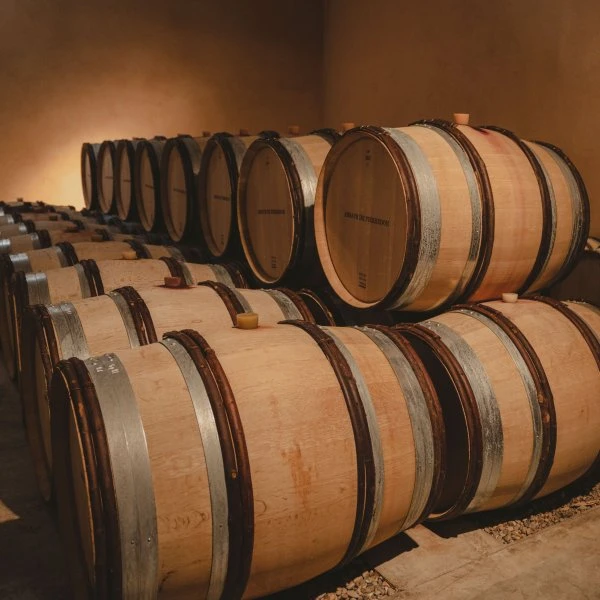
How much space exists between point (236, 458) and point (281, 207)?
197cm

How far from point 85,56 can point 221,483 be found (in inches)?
272

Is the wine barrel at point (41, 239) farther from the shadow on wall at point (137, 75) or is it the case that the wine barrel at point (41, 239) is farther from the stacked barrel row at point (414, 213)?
the shadow on wall at point (137, 75)

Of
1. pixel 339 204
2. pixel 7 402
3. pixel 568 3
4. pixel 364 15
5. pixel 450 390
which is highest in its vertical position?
pixel 364 15

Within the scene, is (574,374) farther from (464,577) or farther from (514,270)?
→ (464,577)

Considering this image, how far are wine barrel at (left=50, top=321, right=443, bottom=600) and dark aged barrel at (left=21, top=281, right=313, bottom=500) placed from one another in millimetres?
421

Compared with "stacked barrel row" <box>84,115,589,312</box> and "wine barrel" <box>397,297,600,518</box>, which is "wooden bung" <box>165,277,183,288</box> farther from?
"wine barrel" <box>397,297,600,518</box>

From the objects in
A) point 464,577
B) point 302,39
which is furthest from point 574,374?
point 302,39

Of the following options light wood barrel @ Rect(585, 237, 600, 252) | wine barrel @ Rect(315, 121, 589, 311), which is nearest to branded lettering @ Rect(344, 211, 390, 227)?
wine barrel @ Rect(315, 121, 589, 311)

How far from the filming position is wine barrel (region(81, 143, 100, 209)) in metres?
6.81

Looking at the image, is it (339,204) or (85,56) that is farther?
(85,56)

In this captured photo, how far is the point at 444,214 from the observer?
242 cm

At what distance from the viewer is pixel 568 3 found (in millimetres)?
3510

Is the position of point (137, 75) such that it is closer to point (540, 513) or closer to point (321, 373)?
point (321, 373)

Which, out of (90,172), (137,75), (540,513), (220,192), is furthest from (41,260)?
(137,75)
